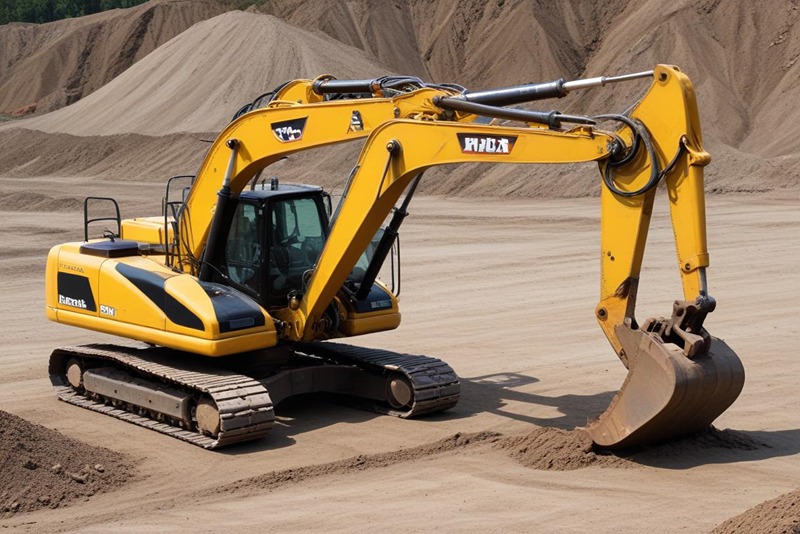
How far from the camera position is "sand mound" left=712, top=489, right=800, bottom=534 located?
279 inches

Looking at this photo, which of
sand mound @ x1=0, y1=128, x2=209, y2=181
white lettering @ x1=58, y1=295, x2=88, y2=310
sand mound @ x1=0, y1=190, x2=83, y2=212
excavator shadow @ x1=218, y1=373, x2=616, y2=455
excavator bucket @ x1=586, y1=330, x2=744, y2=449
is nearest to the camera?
excavator bucket @ x1=586, y1=330, x2=744, y2=449

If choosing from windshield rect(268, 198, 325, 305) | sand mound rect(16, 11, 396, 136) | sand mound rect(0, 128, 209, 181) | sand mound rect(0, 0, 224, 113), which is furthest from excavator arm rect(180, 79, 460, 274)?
sand mound rect(0, 0, 224, 113)

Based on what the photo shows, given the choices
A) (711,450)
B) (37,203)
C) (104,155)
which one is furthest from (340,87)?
(104,155)

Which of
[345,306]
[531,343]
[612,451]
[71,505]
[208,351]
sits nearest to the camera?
[71,505]

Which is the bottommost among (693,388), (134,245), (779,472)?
(779,472)

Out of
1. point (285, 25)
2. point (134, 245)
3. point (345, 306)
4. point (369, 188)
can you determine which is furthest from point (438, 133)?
point (285, 25)

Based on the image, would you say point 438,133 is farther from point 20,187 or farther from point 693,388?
point 20,187

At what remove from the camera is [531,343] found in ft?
51.4

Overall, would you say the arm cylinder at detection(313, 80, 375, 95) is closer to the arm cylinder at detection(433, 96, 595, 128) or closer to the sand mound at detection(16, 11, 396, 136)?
the arm cylinder at detection(433, 96, 595, 128)

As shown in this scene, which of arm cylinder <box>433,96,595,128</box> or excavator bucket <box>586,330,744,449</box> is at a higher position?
arm cylinder <box>433,96,595,128</box>

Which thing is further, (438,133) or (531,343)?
(531,343)

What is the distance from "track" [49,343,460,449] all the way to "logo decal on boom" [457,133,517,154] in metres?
2.68

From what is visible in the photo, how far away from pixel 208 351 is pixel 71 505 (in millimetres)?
2233

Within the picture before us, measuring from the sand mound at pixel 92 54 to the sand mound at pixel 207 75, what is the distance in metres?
21.9
